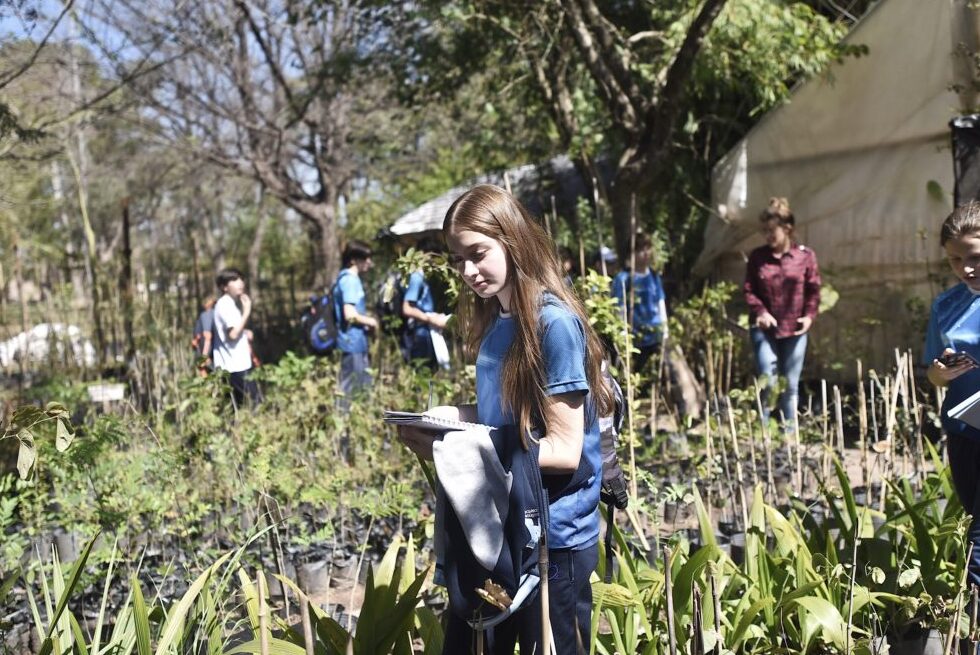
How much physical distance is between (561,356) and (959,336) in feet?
4.64

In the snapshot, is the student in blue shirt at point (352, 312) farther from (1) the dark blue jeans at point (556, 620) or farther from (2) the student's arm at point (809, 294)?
(1) the dark blue jeans at point (556, 620)

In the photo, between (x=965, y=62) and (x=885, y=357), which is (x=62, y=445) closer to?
(x=965, y=62)

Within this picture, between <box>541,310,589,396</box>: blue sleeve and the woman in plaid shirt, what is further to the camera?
the woman in plaid shirt

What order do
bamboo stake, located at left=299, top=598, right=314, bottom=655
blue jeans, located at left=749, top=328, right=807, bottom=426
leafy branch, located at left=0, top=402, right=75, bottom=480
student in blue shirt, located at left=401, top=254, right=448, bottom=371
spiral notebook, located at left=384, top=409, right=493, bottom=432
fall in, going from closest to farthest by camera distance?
bamboo stake, located at left=299, top=598, right=314, bottom=655 < spiral notebook, located at left=384, top=409, right=493, bottom=432 < leafy branch, located at left=0, top=402, right=75, bottom=480 < blue jeans, located at left=749, top=328, right=807, bottom=426 < student in blue shirt, located at left=401, top=254, right=448, bottom=371

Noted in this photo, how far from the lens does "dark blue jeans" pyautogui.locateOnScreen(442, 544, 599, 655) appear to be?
202 cm

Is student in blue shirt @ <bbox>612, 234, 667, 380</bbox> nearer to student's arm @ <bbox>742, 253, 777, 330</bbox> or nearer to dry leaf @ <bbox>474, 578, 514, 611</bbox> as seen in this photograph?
student's arm @ <bbox>742, 253, 777, 330</bbox>

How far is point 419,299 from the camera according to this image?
6.73 meters

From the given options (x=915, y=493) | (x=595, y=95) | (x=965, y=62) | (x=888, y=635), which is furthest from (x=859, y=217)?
(x=888, y=635)

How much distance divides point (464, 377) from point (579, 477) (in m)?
2.50

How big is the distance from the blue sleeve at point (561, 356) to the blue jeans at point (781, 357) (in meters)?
3.89

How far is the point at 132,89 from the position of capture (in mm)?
11750

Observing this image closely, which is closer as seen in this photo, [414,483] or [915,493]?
[915,493]

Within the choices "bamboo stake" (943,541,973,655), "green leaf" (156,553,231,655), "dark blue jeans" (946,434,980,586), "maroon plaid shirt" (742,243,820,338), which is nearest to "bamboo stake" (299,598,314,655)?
"green leaf" (156,553,231,655)

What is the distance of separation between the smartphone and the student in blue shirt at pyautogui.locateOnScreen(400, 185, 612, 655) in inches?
43.3
